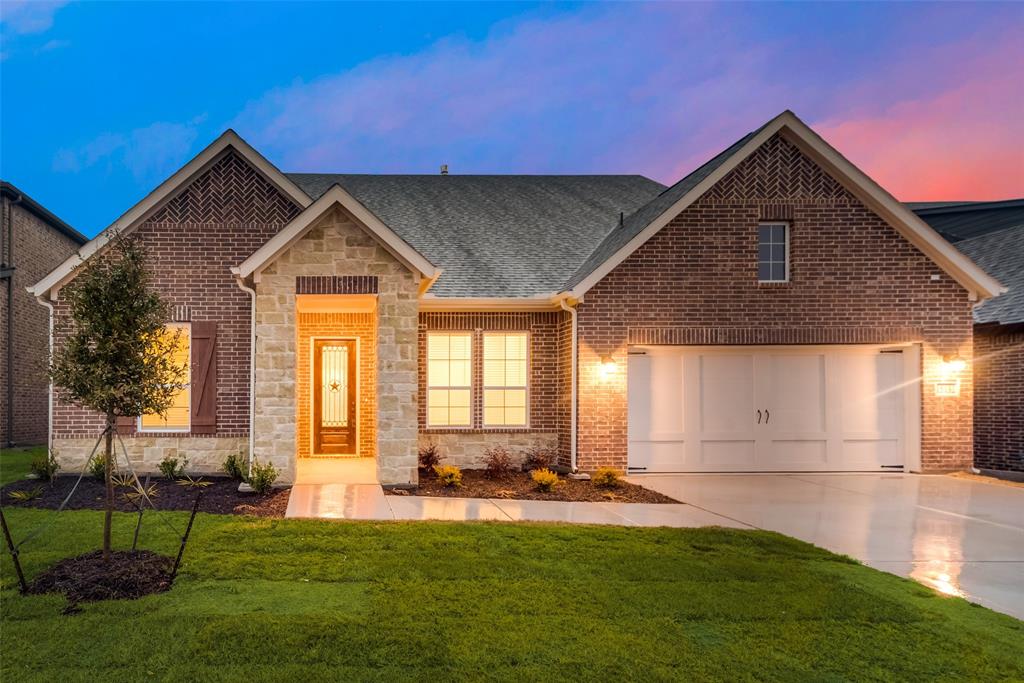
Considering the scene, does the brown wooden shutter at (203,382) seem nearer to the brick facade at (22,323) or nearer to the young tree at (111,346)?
the young tree at (111,346)

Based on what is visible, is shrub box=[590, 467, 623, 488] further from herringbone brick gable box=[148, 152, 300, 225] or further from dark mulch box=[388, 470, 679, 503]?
herringbone brick gable box=[148, 152, 300, 225]

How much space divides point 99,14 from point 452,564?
17650cm

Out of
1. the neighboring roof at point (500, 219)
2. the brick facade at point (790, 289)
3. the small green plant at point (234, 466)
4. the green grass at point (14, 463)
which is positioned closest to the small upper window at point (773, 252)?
the brick facade at point (790, 289)

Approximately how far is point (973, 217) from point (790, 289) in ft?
52.5

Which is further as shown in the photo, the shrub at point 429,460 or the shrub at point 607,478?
the shrub at point 429,460

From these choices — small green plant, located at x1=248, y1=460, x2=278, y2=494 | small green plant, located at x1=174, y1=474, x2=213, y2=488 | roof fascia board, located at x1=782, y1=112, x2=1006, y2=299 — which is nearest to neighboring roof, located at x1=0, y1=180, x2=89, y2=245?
small green plant, located at x1=174, y1=474, x2=213, y2=488

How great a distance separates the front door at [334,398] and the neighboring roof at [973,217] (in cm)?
1969

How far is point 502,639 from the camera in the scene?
4.44 meters

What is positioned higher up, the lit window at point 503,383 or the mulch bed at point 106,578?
the lit window at point 503,383

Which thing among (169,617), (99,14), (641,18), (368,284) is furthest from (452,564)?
(99,14)

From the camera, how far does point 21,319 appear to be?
1870 cm

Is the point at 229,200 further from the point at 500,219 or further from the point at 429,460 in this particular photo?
the point at 500,219

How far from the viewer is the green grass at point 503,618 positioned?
4.08m

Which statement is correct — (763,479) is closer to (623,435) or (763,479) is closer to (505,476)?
(623,435)
